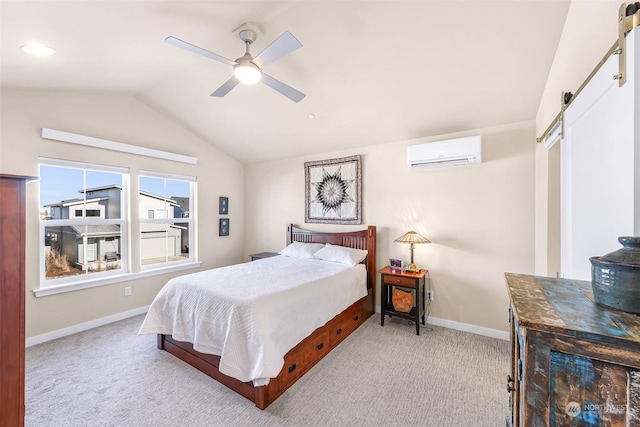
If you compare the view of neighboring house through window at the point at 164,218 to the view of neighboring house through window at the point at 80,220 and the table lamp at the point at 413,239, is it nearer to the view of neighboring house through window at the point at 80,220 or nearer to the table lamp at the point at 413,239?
the view of neighboring house through window at the point at 80,220

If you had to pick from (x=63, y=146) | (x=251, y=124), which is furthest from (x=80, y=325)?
(x=251, y=124)

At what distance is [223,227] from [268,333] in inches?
129

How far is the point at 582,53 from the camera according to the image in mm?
1441

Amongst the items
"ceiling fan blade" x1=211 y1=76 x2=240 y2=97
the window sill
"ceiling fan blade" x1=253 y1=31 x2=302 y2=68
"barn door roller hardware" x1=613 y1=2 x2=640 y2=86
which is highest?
"ceiling fan blade" x1=253 y1=31 x2=302 y2=68

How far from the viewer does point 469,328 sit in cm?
317

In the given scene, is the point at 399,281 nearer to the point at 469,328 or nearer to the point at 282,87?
the point at 469,328

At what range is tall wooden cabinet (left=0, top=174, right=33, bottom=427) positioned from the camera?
1.09 meters

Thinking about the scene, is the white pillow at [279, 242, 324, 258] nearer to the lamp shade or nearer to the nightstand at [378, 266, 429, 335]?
the nightstand at [378, 266, 429, 335]

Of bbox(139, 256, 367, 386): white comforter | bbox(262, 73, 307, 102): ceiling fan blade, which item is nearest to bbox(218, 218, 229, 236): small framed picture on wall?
bbox(139, 256, 367, 386): white comforter

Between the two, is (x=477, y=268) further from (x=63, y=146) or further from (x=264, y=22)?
(x=63, y=146)

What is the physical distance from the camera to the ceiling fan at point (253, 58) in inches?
71.7

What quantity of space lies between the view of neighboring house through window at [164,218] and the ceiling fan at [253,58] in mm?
2254

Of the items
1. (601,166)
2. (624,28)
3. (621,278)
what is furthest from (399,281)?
(624,28)
